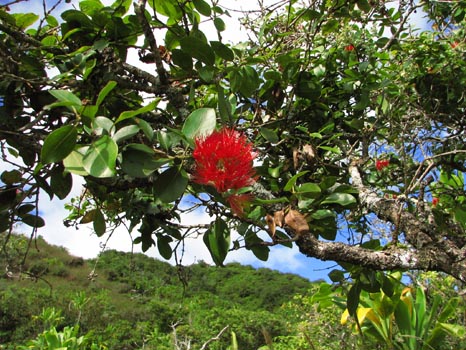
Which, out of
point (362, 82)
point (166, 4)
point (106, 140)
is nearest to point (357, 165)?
point (362, 82)

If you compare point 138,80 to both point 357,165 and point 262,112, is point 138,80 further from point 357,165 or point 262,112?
point 357,165

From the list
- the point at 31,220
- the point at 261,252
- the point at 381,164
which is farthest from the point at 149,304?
the point at 261,252

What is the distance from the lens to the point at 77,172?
63 centimetres

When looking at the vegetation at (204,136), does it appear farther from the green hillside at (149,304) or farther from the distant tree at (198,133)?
the green hillside at (149,304)

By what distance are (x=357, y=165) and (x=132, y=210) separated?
61cm

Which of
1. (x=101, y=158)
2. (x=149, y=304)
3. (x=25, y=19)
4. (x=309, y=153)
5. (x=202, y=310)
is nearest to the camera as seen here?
(x=101, y=158)

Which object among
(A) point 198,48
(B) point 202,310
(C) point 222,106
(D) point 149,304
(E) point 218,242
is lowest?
(E) point 218,242

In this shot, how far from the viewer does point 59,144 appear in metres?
0.60

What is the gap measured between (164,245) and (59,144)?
655 millimetres

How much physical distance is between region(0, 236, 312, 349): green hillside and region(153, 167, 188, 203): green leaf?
5.20 meters

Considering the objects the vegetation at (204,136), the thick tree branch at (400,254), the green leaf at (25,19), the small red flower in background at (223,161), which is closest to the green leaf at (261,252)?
the vegetation at (204,136)

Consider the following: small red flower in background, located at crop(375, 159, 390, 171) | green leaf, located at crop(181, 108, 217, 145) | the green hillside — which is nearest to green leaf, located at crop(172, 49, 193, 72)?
green leaf, located at crop(181, 108, 217, 145)

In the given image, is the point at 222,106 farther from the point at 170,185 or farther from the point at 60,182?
the point at 60,182

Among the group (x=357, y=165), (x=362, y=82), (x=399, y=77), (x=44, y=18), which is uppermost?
(x=399, y=77)
